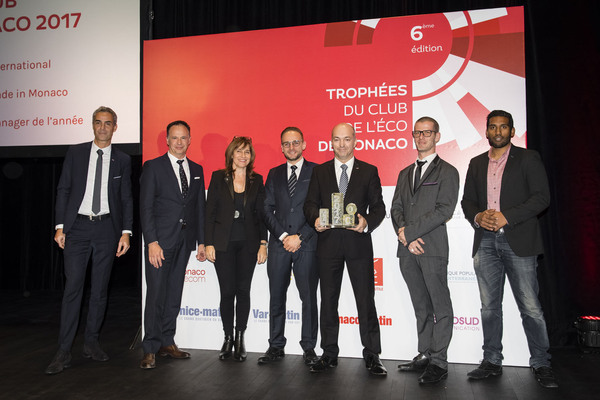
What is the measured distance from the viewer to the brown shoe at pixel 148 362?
3.58m

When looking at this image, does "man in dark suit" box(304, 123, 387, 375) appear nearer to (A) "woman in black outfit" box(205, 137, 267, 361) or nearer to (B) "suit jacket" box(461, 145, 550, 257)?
(A) "woman in black outfit" box(205, 137, 267, 361)

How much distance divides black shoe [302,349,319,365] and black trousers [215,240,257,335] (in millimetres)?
548

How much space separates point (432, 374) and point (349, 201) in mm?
1324

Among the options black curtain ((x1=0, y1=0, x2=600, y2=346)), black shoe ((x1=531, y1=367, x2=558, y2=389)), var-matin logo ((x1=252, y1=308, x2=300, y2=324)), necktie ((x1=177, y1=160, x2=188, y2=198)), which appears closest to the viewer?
black shoe ((x1=531, y1=367, x2=558, y2=389))

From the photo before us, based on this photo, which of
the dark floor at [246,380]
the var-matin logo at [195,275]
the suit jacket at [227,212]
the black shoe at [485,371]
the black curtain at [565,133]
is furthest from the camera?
the black curtain at [565,133]

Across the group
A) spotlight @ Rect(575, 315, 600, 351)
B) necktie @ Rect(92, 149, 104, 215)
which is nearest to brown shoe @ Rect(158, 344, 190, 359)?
necktie @ Rect(92, 149, 104, 215)

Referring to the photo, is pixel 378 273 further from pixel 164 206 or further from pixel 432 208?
pixel 164 206

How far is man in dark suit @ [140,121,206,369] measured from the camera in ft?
12.1

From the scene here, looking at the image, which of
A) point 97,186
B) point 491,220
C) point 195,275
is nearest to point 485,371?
point 491,220

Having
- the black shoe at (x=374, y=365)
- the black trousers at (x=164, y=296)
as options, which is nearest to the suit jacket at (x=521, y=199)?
the black shoe at (x=374, y=365)

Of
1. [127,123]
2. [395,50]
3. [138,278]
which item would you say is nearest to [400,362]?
[395,50]

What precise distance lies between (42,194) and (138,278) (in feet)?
6.71

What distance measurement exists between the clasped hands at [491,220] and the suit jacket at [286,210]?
1236 mm

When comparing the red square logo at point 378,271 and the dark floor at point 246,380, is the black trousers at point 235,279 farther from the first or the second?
the red square logo at point 378,271
